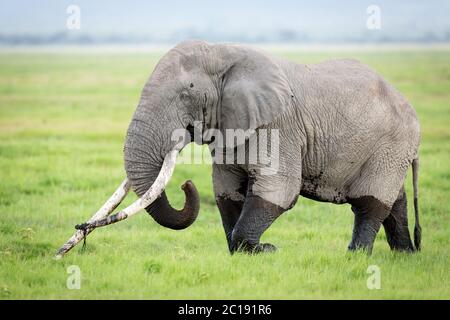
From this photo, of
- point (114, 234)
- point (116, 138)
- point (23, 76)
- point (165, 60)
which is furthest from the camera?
point (23, 76)

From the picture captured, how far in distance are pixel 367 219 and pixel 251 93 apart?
1912 millimetres

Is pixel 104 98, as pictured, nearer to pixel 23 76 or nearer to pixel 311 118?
pixel 23 76

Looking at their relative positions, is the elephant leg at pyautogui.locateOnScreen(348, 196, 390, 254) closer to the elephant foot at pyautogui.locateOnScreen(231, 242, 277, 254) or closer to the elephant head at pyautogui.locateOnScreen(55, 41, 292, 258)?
the elephant foot at pyautogui.locateOnScreen(231, 242, 277, 254)

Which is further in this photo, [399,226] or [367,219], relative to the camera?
[399,226]

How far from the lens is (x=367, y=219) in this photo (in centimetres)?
945

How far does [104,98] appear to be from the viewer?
34156 millimetres

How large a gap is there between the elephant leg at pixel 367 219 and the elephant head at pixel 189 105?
141cm

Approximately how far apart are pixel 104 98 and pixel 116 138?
1325 cm

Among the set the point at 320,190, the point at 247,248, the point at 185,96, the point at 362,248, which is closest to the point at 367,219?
the point at 362,248

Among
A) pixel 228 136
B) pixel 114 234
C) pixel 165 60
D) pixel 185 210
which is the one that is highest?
pixel 165 60

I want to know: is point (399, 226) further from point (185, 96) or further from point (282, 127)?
point (185, 96)

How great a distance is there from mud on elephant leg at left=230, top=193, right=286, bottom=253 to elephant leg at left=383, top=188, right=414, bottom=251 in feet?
6.13


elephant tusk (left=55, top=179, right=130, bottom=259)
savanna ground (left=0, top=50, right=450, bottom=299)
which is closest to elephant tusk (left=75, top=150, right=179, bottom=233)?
elephant tusk (left=55, top=179, right=130, bottom=259)
